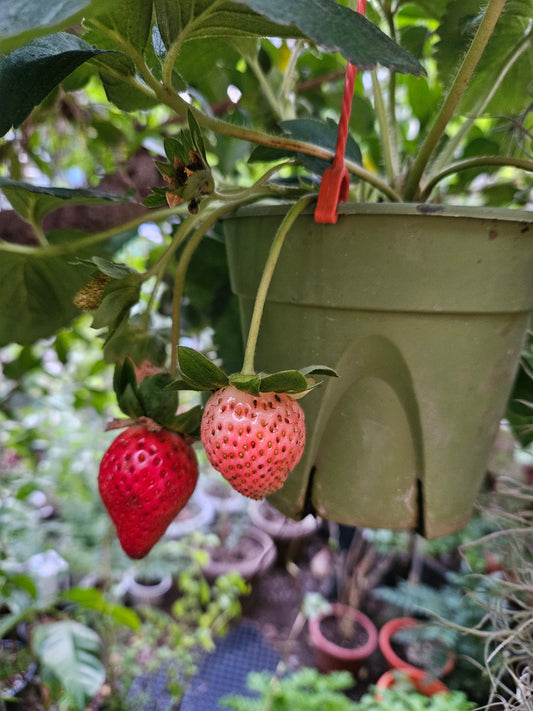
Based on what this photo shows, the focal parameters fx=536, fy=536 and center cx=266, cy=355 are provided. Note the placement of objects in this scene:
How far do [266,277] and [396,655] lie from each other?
1.31 meters

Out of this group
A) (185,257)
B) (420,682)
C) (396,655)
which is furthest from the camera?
(396,655)

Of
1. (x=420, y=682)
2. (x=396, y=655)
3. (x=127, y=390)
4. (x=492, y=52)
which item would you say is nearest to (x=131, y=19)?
(x=127, y=390)

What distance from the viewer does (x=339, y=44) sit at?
242 mm

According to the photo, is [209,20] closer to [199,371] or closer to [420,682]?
[199,371]

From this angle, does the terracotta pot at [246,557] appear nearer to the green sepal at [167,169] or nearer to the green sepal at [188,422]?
the green sepal at [188,422]

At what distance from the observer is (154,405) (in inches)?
15.9

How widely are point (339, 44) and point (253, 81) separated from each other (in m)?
0.52

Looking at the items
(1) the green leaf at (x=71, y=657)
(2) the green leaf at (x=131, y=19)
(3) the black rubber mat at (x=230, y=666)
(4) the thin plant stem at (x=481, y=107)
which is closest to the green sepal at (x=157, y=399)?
(2) the green leaf at (x=131, y=19)

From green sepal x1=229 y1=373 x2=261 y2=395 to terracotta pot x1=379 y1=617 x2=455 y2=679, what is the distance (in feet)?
3.36

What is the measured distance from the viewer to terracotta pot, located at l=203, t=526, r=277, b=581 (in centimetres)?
175

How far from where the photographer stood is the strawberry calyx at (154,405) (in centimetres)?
40

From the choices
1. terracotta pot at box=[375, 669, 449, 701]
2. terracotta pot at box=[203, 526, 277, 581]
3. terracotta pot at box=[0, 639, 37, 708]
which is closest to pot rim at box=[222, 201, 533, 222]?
terracotta pot at box=[375, 669, 449, 701]

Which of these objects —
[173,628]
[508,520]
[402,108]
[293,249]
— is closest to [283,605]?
[173,628]

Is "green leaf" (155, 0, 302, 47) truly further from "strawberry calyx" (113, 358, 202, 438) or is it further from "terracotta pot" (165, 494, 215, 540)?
"terracotta pot" (165, 494, 215, 540)
